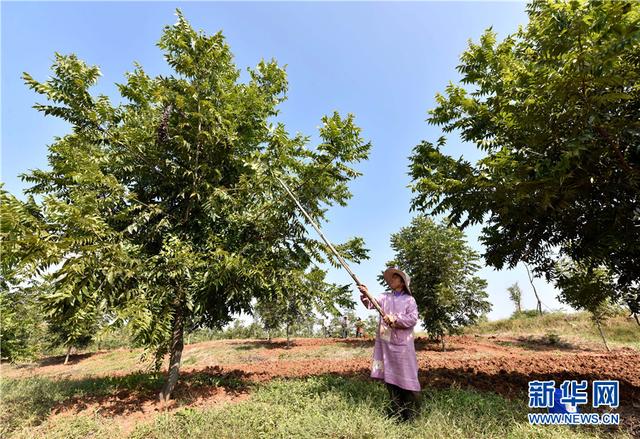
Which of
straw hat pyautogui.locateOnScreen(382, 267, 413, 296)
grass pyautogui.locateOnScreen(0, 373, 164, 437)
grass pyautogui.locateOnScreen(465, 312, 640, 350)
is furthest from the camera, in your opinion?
grass pyautogui.locateOnScreen(465, 312, 640, 350)

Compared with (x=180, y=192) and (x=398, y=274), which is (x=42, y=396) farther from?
(x=398, y=274)

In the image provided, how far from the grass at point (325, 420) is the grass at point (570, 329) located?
2389cm

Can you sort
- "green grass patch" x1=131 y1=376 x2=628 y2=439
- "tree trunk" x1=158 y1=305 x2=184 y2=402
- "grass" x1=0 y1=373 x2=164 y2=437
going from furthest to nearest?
1. "tree trunk" x1=158 y1=305 x2=184 y2=402
2. "grass" x1=0 y1=373 x2=164 y2=437
3. "green grass patch" x1=131 y1=376 x2=628 y2=439

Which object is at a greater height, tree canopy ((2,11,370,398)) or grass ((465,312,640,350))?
tree canopy ((2,11,370,398))

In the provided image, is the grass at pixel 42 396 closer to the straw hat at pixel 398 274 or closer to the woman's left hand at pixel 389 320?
the woman's left hand at pixel 389 320

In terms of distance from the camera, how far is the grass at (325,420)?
4270 mm

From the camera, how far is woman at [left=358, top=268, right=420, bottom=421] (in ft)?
16.3

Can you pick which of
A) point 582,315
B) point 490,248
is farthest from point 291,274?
point 582,315

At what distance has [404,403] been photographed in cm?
504

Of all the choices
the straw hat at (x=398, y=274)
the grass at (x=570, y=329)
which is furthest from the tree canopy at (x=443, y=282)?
the straw hat at (x=398, y=274)

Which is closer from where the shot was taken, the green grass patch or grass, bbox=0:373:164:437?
the green grass patch

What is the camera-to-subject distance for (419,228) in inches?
851

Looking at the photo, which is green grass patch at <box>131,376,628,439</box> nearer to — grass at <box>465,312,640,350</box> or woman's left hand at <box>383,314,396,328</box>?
woman's left hand at <box>383,314,396,328</box>

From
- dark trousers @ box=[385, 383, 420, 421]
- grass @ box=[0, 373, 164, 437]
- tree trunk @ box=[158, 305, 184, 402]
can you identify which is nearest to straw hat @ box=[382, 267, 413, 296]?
dark trousers @ box=[385, 383, 420, 421]
